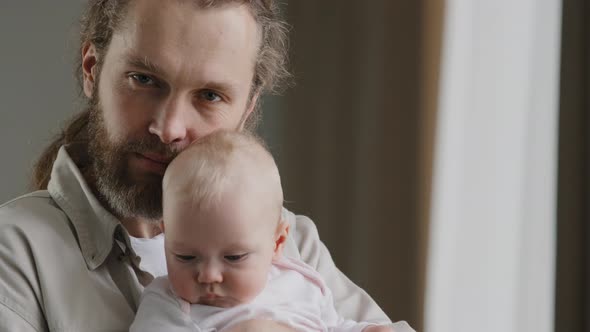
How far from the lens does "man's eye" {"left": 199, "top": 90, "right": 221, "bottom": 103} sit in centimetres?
185

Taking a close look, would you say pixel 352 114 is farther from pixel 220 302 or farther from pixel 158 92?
pixel 220 302

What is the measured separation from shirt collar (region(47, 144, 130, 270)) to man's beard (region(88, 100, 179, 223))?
0.15 ft

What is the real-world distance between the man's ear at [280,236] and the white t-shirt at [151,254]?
13.9 inches

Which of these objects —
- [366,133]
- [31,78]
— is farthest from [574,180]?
[31,78]

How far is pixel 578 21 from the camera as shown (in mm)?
2510

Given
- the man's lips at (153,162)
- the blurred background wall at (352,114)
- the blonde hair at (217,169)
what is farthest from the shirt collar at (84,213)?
the blurred background wall at (352,114)

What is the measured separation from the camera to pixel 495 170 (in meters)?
2.79

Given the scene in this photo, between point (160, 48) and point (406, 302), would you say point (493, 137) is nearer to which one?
point (406, 302)

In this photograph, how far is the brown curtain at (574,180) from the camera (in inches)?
97.9

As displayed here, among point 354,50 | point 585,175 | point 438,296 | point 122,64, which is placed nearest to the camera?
point 122,64

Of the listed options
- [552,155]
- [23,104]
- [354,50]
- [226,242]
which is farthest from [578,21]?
[23,104]

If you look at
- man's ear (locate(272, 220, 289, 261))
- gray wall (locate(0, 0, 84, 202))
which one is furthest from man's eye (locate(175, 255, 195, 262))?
gray wall (locate(0, 0, 84, 202))

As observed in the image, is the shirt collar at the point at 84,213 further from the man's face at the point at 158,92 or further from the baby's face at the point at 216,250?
the baby's face at the point at 216,250

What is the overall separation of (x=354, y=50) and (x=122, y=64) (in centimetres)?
168
